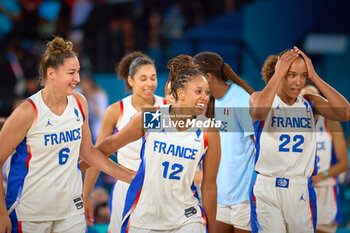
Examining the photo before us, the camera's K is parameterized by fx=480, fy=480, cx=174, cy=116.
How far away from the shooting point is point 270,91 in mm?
3541

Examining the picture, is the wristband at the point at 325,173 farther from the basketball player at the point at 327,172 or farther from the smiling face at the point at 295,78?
the smiling face at the point at 295,78

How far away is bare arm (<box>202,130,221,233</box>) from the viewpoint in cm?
323

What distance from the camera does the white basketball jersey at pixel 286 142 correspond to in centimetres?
367

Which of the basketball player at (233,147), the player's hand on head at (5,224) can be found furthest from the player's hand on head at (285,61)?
the player's hand on head at (5,224)

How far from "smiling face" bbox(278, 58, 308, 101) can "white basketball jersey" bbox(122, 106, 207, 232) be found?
93 cm

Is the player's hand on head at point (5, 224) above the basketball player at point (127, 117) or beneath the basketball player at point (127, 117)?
beneath

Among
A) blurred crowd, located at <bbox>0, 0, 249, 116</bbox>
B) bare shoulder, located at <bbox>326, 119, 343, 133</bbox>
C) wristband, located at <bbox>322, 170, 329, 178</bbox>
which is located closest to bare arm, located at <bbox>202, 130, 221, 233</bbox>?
wristband, located at <bbox>322, 170, 329, 178</bbox>

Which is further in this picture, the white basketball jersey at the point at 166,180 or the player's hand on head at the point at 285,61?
the player's hand on head at the point at 285,61

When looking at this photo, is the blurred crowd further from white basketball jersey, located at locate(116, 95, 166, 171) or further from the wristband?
the wristband

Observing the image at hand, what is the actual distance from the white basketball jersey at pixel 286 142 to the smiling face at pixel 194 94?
702 millimetres

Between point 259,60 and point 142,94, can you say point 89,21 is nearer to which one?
point 259,60

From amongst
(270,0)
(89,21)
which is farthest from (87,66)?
(270,0)

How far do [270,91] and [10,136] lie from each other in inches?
73.1

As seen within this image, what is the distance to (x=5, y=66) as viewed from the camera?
821cm
